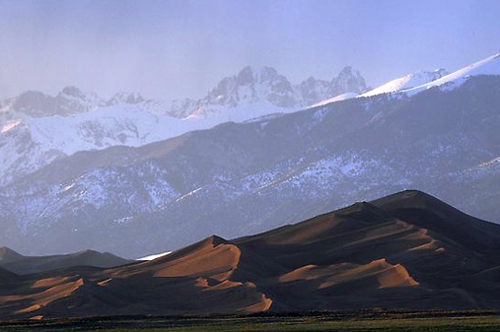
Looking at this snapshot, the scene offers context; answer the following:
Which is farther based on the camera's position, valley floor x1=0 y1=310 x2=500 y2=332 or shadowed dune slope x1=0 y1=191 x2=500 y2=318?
shadowed dune slope x1=0 y1=191 x2=500 y2=318

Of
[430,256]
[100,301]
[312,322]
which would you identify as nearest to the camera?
[312,322]

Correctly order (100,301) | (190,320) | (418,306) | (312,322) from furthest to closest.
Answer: (100,301)
(418,306)
(190,320)
(312,322)

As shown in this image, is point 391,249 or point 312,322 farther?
point 391,249

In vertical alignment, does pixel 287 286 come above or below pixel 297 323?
above

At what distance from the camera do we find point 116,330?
4158 inches

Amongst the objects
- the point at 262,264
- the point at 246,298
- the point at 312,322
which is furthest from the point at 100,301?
the point at 312,322

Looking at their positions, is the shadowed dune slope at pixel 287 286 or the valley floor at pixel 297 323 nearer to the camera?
the valley floor at pixel 297 323

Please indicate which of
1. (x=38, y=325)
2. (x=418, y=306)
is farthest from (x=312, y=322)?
(x=418, y=306)

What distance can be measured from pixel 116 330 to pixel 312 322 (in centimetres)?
1444

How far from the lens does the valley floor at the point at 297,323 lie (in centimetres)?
10150

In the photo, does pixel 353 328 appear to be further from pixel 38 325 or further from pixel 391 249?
A: pixel 391 249

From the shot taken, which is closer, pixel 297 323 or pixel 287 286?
pixel 297 323

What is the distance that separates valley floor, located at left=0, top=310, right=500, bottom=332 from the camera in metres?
102

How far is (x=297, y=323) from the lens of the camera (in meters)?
110
